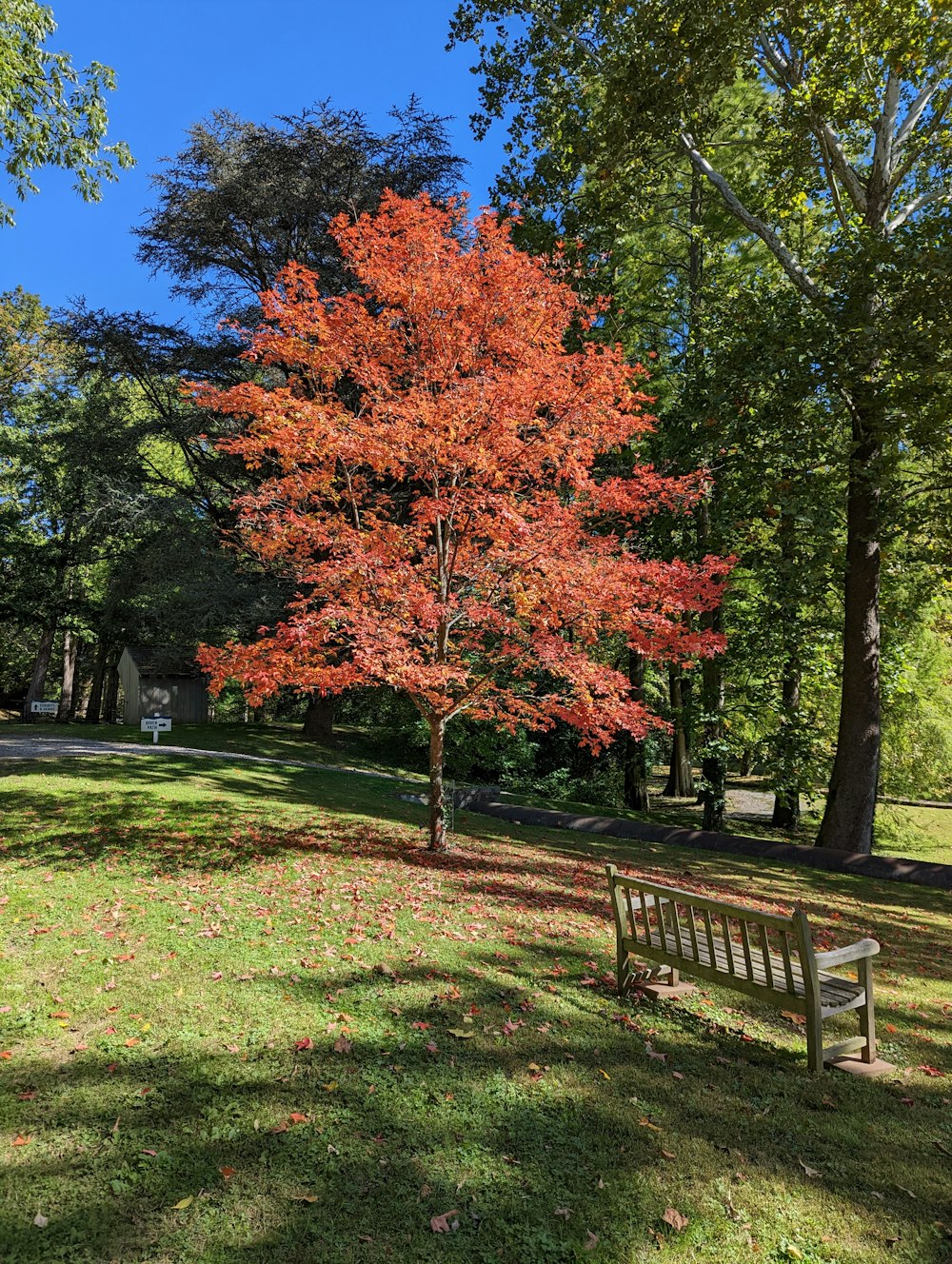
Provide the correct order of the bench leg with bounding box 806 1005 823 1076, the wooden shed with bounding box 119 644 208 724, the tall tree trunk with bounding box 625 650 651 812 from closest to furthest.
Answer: the bench leg with bounding box 806 1005 823 1076, the tall tree trunk with bounding box 625 650 651 812, the wooden shed with bounding box 119 644 208 724

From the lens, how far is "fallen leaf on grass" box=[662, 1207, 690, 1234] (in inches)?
118

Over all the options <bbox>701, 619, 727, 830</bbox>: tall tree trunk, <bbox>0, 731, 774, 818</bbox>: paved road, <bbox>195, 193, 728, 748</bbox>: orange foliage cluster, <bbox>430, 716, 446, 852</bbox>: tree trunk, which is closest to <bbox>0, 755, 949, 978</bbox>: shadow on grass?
<bbox>430, 716, 446, 852</bbox>: tree trunk

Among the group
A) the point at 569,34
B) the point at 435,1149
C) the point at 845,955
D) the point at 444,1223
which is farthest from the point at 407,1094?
the point at 569,34

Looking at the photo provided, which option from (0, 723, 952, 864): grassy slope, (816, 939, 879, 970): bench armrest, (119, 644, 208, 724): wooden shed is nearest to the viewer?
(816, 939, 879, 970): bench armrest

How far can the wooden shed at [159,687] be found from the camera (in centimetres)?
2867

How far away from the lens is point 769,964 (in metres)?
4.67

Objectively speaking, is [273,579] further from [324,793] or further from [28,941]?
[28,941]

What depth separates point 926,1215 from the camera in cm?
322

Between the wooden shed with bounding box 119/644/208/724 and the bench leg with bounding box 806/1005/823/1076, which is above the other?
the wooden shed with bounding box 119/644/208/724

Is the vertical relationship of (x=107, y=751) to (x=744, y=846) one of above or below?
above

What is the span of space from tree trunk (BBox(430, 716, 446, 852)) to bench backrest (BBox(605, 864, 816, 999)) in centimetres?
435

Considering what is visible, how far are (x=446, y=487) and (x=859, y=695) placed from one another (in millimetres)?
8558

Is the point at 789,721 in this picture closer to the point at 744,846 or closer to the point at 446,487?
the point at 744,846

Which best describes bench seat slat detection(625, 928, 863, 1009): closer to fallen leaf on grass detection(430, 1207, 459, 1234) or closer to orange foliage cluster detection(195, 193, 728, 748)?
fallen leaf on grass detection(430, 1207, 459, 1234)
